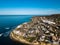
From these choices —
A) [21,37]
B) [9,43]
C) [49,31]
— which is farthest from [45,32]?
[9,43]

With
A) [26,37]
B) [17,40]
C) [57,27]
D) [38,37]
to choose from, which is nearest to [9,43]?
[17,40]

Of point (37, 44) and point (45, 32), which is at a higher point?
point (45, 32)

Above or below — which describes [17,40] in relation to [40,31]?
below

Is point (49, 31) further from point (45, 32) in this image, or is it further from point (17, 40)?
point (17, 40)

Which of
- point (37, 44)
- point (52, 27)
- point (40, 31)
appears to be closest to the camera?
point (37, 44)

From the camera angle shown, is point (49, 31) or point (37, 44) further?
point (49, 31)

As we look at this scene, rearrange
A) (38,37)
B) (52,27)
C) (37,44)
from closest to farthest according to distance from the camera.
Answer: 1. (37,44)
2. (38,37)
3. (52,27)

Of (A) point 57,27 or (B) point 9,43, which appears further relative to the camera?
(A) point 57,27

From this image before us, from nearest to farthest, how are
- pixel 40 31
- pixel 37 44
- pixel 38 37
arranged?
pixel 37 44 → pixel 38 37 → pixel 40 31

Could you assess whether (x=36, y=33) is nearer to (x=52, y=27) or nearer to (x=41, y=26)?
(x=41, y=26)
